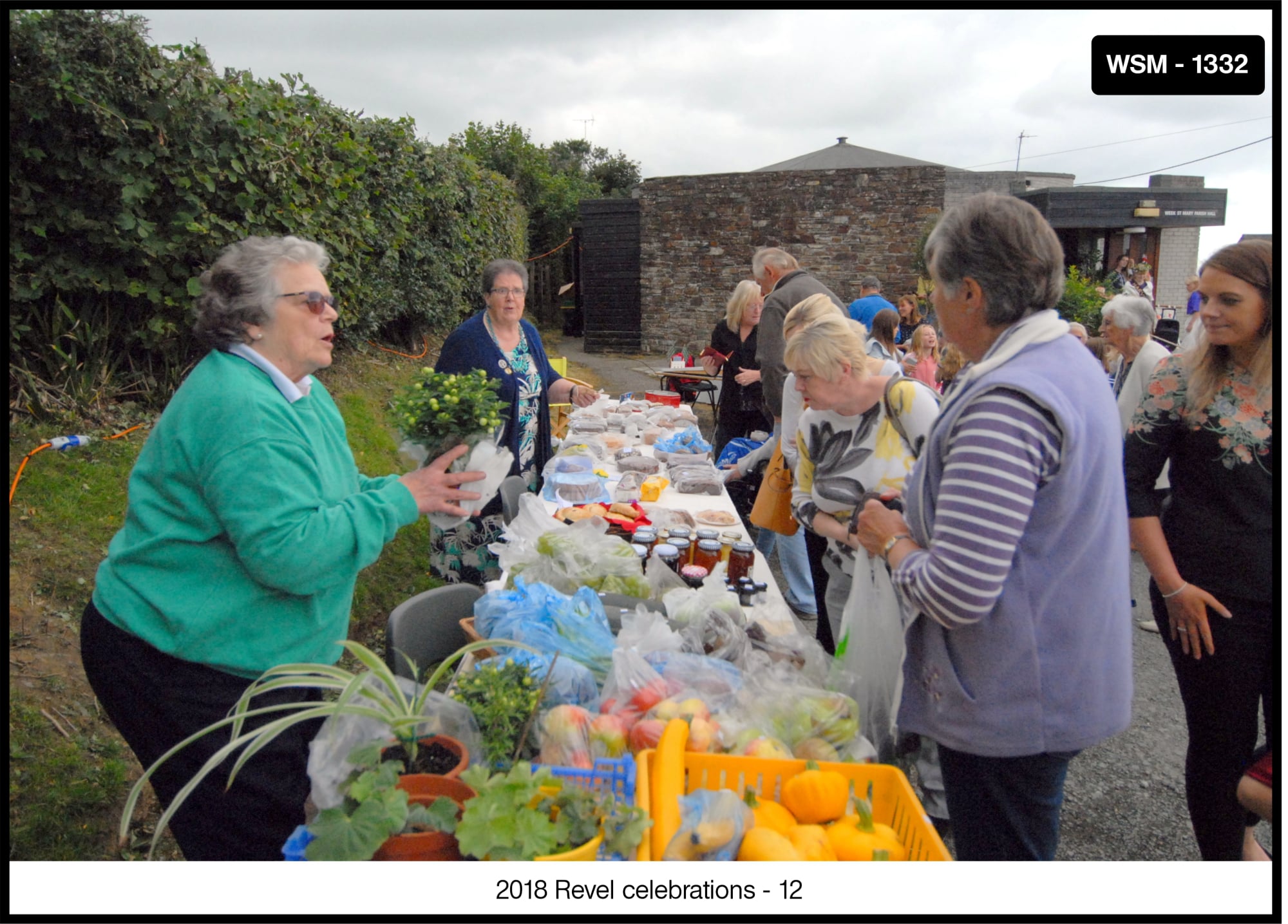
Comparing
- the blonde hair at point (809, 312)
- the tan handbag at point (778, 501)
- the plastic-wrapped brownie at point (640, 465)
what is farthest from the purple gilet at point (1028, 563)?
the plastic-wrapped brownie at point (640, 465)

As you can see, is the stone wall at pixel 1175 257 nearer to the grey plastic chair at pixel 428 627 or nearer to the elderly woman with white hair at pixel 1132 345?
the elderly woman with white hair at pixel 1132 345

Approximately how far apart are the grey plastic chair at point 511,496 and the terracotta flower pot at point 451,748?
2129mm

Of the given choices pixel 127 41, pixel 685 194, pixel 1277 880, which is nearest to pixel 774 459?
pixel 1277 880

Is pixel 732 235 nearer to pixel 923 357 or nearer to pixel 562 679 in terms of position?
pixel 923 357

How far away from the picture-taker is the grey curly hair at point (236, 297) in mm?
1756

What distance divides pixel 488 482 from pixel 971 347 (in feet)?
→ 4.10

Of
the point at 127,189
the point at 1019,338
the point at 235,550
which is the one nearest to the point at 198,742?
the point at 235,550

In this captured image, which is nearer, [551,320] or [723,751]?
[723,751]

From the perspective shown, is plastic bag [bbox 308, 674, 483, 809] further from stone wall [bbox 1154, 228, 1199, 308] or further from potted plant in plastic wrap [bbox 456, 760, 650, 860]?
stone wall [bbox 1154, 228, 1199, 308]

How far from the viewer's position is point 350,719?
1.50m

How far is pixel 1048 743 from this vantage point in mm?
1486

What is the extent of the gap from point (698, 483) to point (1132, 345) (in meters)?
2.93

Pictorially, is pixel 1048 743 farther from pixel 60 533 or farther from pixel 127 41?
pixel 127 41

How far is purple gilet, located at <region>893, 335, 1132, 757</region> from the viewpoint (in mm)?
1374
